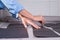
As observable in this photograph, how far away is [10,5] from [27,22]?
13 centimetres

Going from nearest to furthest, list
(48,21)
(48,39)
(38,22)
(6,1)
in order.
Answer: (48,39) < (6,1) < (38,22) < (48,21)

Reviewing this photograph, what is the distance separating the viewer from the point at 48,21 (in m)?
1.19

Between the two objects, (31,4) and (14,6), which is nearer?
(14,6)

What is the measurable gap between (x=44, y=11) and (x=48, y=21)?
150 millimetres

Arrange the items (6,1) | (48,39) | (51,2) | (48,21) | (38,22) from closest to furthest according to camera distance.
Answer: (48,39) < (6,1) < (38,22) < (48,21) < (51,2)

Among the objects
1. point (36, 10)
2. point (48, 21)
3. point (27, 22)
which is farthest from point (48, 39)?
point (36, 10)

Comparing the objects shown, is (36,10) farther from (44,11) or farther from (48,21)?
(48,21)

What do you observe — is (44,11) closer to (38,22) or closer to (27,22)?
(38,22)

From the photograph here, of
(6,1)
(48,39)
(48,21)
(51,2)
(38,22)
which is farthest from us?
(51,2)

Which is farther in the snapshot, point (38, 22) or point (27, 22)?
point (38, 22)

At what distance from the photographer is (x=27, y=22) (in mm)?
853

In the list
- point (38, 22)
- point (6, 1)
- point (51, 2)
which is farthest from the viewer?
point (51, 2)

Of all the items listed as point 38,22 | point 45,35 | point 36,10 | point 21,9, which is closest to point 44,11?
point 36,10

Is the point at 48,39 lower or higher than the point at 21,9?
lower
